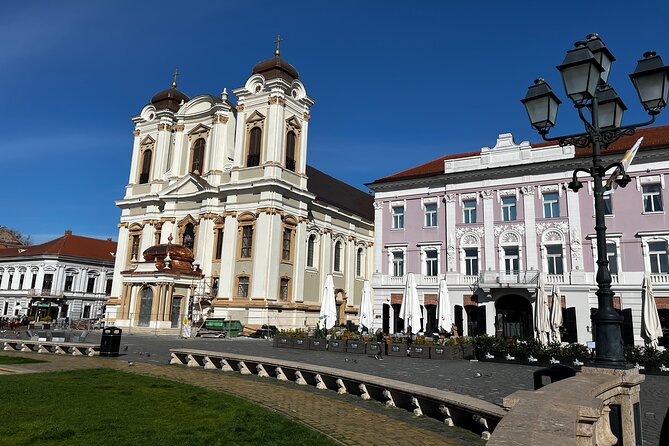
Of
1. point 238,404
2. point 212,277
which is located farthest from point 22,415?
point 212,277

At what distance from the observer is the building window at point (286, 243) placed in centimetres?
4375

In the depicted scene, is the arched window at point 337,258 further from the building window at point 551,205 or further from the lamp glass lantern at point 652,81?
the lamp glass lantern at point 652,81

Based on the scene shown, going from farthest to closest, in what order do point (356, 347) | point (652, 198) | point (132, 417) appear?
point (652, 198)
point (356, 347)
point (132, 417)

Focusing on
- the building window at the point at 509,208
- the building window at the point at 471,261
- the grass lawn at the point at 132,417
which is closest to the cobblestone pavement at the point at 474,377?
the grass lawn at the point at 132,417

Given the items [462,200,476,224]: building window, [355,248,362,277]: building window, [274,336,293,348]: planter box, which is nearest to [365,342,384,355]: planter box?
[274,336,293,348]: planter box

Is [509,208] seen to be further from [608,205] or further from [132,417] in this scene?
[132,417]

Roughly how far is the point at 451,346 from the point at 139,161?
4223 centimetres

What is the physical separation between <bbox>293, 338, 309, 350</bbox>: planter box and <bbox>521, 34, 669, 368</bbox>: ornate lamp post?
67.2ft

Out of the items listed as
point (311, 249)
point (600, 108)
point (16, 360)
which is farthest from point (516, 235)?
point (16, 360)

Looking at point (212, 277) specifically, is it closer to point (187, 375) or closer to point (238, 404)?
point (187, 375)

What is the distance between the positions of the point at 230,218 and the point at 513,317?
25018 mm

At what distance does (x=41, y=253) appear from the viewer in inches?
2479

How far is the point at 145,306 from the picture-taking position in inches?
1606

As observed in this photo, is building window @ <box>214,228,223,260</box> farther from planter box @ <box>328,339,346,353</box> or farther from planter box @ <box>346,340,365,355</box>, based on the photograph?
planter box @ <box>346,340,365,355</box>
